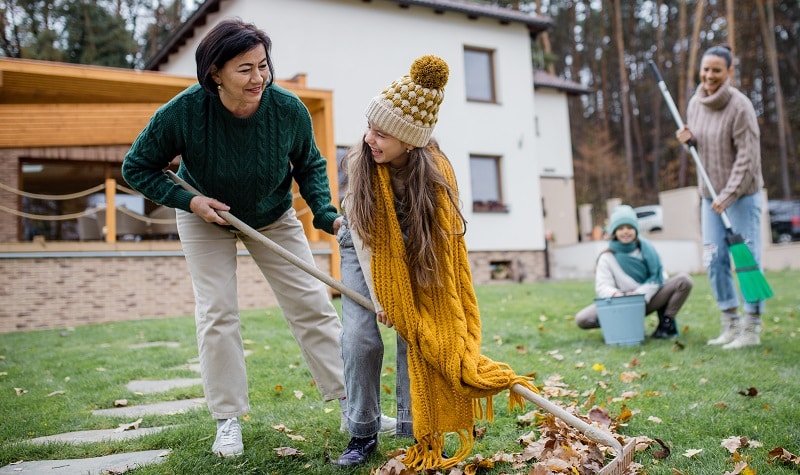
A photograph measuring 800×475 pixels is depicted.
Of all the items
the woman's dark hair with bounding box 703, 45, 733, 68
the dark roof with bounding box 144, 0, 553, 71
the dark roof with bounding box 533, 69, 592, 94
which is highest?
the dark roof with bounding box 144, 0, 553, 71

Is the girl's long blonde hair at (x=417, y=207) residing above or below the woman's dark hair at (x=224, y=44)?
below

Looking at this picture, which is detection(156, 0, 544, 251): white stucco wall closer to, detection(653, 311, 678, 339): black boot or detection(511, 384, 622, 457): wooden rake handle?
detection(653, 311, 678, 339): black boot

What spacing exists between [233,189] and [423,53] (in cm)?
1297

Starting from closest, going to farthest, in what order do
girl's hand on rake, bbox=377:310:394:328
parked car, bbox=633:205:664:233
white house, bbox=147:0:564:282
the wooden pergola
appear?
girl's hand on rake, bbox=377:310:394:328 → the wooden pergola → white house, bbox=147:0:564:282 → parked car, bbox=633:205:664:233

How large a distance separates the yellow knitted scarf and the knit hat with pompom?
187 millimetres

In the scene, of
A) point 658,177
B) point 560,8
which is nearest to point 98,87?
point 560,8

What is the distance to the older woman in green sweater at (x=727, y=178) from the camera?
4961mm

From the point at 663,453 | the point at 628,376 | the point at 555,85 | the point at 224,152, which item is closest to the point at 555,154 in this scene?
the point at 555,85

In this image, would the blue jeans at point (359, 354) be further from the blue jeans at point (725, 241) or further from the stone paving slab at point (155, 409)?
the blue jeans at point (725, 241)

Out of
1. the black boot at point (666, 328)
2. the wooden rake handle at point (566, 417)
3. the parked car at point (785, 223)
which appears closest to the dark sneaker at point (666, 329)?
the black boot at point (666, 328)

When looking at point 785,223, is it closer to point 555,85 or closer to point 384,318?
point 555,85

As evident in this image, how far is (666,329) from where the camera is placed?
562 cm

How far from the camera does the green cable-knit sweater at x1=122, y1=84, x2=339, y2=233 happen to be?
2.84m

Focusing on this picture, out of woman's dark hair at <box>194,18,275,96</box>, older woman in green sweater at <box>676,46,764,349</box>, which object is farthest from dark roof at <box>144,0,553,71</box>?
woman's dark hair at <box>194,18,275,96</box>
